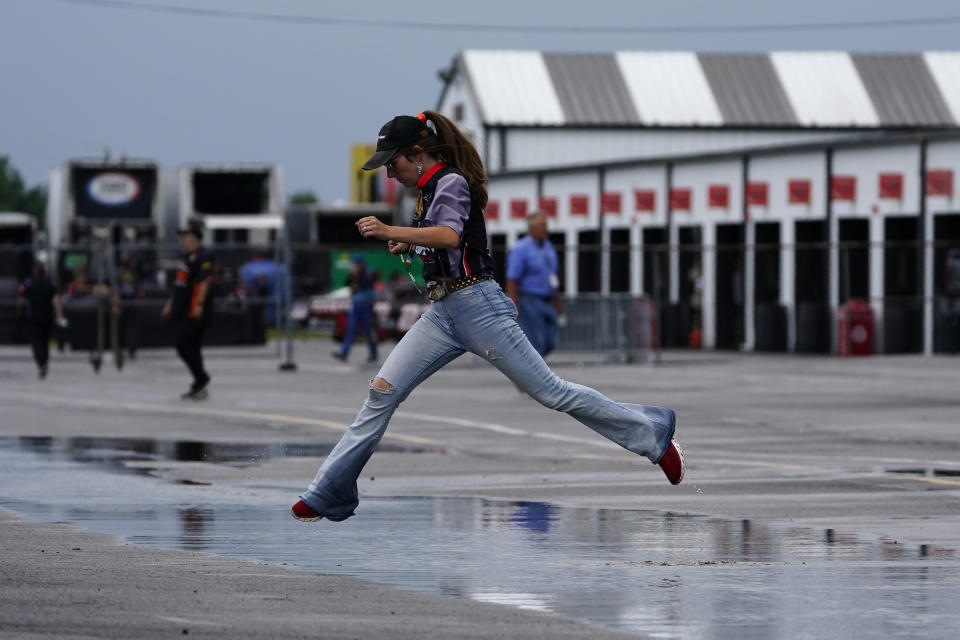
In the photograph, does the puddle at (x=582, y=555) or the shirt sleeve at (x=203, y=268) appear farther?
the shirt sleeve at (x=203, y=268)

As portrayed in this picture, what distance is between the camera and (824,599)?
7234 millimetres

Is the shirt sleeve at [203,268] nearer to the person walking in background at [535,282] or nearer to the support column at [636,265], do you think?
the person walking in background at [535,282]

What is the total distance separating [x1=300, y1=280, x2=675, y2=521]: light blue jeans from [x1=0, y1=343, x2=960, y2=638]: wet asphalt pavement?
264mm

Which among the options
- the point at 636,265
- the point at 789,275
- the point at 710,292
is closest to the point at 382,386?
the point at 789,275

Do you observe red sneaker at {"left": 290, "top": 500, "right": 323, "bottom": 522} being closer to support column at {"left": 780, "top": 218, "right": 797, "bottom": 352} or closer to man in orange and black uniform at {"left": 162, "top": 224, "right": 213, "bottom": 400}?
man in orange and black uniform at {"left": 162, "top": 224, "right": 213, "bottom": 400}

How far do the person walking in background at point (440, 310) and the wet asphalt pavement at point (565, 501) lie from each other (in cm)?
34

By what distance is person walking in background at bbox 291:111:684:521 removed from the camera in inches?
355

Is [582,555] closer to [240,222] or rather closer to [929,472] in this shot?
[929,472]

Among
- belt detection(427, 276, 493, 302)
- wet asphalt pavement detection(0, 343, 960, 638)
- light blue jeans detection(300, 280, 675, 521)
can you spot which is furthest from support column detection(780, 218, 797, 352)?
belt detection(427, 276, 493, 302)

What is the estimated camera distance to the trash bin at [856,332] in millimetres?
35438

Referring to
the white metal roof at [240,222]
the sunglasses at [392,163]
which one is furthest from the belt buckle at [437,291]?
the white metal roof at [240,222]

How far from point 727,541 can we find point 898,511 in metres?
1.54

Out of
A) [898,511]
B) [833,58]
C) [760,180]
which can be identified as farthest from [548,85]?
[898,511]

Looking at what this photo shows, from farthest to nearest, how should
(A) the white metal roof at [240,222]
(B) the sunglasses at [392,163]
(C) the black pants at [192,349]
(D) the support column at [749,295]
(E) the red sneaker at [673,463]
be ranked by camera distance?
(A) the white metal roof at [240,222] → (D) the support column at [749,295] → (C) the black pants at [192,349] → (E) the red sneaker at [673,463] → (B) the sunglasses at [392,163]
